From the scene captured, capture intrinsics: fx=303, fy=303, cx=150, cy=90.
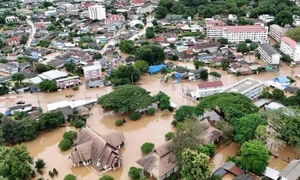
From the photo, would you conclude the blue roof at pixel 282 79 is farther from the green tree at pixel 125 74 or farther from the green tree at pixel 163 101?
the green tree at pixel 125 74

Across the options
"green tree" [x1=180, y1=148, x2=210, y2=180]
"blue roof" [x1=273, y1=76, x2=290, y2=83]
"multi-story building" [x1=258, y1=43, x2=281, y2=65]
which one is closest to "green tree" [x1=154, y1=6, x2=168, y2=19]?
"multi-story building" [x1=258, y1=43, x2=281, y2=65]

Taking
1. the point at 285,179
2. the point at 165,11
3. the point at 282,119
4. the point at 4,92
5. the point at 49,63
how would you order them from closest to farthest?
the point at 285,179 → the point at 282,119 → the point at 4,92 → the point at 49,63 → the point at 165,11

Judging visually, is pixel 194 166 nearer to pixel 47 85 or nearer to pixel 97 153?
pixel 97 153

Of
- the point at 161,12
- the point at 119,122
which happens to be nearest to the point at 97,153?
the point at 119,122

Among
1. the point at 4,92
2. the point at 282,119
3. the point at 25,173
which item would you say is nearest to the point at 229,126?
the point at 282,119

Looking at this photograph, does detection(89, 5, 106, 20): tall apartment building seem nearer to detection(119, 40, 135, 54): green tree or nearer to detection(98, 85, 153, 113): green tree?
detection(119, 40, 135, 54): green tree

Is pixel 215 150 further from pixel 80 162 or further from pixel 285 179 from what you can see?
pixel 80 162
